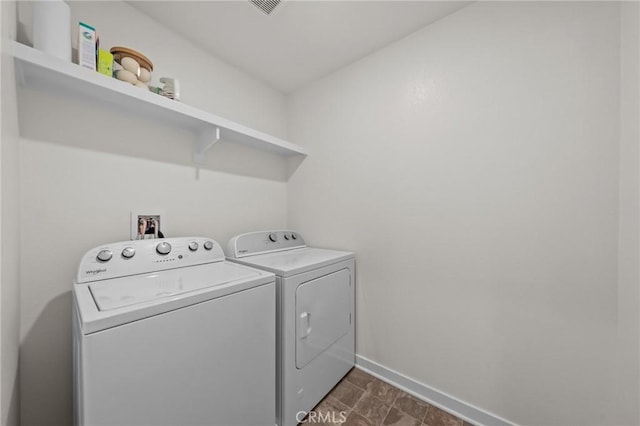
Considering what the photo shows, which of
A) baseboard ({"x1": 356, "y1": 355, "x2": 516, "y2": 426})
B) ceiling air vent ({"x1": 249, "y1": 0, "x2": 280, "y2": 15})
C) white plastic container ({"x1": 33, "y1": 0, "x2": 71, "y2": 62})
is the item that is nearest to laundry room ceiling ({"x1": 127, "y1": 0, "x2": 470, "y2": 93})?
ceiling air vent ({"x1": 249, "y1": 0, "x2": 280, "y2": 15})

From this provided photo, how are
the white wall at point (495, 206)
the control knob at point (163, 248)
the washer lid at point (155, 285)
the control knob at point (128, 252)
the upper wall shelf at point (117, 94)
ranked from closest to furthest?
1. the washer lid at point (155, 285)
2. the upper wall shelf at point (117, 94)
3. the white wall at point (495, 206)
4. the control knob at point (128, 252)
5. the control knob at point (163, 248)

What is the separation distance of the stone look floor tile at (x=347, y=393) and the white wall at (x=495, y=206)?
0.25 metres

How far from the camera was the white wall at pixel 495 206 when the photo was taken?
1.04 m


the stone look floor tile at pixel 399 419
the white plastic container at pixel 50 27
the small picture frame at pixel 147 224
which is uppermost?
the white plastic container at pixel 50 27

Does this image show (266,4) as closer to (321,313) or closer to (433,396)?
(321,313)

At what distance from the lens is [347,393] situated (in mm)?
1520

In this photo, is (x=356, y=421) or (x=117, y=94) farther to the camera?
(x=356, y=421)

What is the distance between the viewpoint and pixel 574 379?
3.55 feet

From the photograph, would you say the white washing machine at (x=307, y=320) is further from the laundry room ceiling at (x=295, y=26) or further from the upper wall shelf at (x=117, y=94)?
the laundry room ceiling at (x=295, y=26)

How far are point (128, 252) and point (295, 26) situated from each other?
5.52ft

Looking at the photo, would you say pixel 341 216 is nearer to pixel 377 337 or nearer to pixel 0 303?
pixel 377 337

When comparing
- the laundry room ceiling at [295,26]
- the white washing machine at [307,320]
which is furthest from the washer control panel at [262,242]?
the laundry room ceiling at [295,26]

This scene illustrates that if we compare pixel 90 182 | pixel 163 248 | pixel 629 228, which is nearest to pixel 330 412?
pixel 163 248

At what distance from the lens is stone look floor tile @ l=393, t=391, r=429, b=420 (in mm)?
1359
